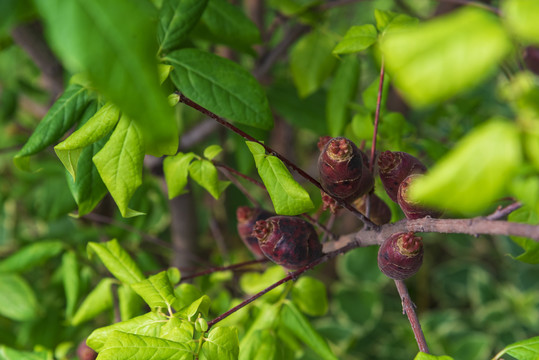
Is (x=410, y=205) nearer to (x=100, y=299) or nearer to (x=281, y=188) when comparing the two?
(x=281, y=188)

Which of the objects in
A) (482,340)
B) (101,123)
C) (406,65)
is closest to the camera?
(406,65)

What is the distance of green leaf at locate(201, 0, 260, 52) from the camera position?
665 mm

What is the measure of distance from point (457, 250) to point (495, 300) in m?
0.28

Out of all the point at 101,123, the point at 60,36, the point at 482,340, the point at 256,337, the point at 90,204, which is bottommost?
the point at 482,340

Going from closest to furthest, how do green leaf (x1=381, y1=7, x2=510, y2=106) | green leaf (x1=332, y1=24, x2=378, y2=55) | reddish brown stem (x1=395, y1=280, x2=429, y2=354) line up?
green leaf (x1=381, y1=7, x2=510, y2=106)
reddish brown stem (x1=395, y1=280, x2=429, y2=354)
green leaf (x1=332, y1=24, x2=378, y2=55)

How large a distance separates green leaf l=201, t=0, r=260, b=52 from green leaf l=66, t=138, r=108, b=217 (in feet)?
0.83

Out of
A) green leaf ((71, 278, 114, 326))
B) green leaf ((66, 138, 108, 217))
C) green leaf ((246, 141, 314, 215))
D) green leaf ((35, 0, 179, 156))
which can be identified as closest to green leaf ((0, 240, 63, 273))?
green leaf ((71, 278, 114, 326))

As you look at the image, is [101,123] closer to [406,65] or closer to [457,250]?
[406,65]

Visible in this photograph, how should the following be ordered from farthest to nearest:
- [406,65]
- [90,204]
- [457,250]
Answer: [457,250] → [90,204] → [406,65]

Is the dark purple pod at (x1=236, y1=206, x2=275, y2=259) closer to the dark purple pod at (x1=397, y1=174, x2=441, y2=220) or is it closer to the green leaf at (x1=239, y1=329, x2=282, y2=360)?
the green leaf at (x1=239, y1=329, x2=282, y2=360)

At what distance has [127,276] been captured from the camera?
0.60 meters

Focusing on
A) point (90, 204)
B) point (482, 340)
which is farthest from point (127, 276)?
point (482, 340)

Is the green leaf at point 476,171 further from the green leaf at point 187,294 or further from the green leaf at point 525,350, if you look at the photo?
the green leaf at point 187,294

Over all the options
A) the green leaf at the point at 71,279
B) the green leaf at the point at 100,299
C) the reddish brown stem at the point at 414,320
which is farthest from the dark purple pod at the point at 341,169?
the green leaf at the point at 71,279
